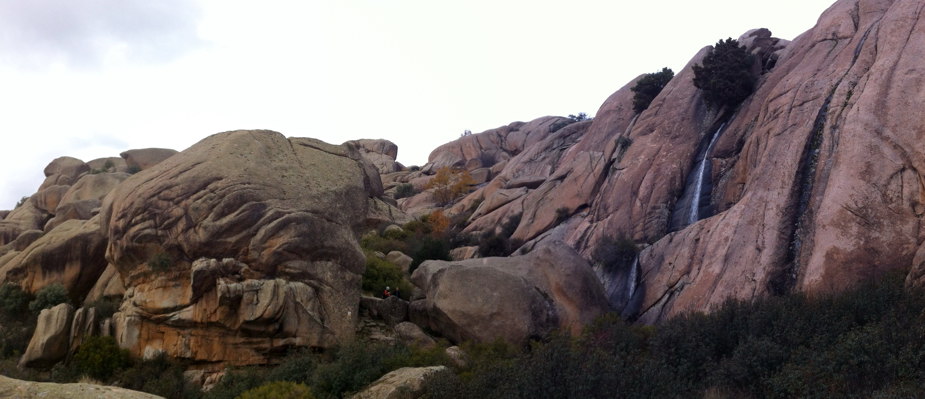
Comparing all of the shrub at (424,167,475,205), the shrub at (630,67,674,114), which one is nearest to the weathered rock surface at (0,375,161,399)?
the shrub at (630,67,674,114)

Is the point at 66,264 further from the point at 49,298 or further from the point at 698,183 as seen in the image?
the point at 698,183

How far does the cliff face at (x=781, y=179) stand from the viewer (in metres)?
15.5

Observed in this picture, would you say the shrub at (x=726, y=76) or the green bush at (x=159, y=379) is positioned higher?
the shrub at (x=726, y=76)

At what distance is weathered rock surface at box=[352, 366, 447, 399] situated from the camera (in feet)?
40.4

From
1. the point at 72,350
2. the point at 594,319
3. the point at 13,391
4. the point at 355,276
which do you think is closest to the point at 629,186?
the point at 594,319

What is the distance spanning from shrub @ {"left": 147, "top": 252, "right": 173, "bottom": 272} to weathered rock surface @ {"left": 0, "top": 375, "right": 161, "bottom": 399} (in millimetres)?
9444

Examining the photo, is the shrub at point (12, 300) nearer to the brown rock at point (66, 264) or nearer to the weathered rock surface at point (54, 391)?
the brown rock at point (66, 264)

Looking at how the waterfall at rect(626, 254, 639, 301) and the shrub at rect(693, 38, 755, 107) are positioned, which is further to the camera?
the shrub at rect(693, 38, 755, 107)

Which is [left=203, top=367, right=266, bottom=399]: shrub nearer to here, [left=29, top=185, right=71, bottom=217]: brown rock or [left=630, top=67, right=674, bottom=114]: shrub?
[left=630, top=67, right=674, bottom=114]: shrub

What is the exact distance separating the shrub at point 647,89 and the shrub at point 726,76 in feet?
17.0

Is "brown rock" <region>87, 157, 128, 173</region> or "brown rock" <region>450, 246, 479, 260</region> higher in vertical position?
"brown rock" <region>87, 157, 128, 173</region>

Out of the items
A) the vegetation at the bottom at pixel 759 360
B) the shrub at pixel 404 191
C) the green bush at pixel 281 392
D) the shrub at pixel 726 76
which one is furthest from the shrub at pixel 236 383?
the shrub at pixel 404 191

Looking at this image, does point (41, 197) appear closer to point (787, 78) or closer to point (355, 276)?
point (355, 276)

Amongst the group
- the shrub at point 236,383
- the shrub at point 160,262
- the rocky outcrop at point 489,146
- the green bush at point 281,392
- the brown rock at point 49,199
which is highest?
the rocky outcrop at point 489,146
